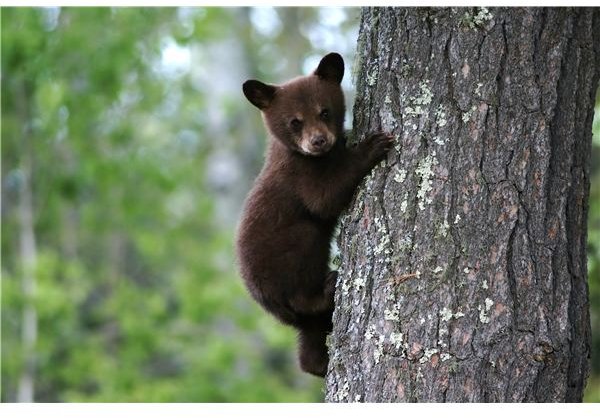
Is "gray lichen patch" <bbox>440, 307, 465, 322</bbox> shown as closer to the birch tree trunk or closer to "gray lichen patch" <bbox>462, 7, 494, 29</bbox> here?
"gray lichen patch" <bbox>462, 7, 494, 29</bbox>

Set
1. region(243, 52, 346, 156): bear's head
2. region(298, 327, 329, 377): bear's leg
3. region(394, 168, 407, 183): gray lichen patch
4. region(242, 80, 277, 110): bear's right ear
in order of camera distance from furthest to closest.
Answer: region(242, 80, 277, 110): bear's right ear < region(243, 52, 346, 156): bear's head < region(298, 327, 329, 377): bear's leg < region(394, 168, 407, 183): gray lichen patch

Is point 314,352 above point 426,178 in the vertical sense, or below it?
below

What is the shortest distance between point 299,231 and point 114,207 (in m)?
9.90

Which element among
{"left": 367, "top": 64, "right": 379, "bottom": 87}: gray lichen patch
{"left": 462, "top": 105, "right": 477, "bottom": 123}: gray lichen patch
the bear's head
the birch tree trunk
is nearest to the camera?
{"left": 462, "top": 105, "right": 477, "bottom": 123}: gray lichen patch

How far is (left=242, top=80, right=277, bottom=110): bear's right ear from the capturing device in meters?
5.01

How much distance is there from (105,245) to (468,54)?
1339 cm

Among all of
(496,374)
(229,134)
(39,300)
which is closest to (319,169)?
(496,374)

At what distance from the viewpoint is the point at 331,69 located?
4988mm

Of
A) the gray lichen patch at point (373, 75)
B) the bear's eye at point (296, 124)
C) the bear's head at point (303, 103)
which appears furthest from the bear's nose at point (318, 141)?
the gray lichen patch at point (373, 75)

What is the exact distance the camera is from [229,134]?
16203 millimetres

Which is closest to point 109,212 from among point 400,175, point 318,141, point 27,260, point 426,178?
point 27,260

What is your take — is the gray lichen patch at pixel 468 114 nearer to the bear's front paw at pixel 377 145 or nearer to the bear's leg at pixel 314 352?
the bear's front paw at pixel 377 145

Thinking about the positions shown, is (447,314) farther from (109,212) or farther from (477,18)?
(109,212)

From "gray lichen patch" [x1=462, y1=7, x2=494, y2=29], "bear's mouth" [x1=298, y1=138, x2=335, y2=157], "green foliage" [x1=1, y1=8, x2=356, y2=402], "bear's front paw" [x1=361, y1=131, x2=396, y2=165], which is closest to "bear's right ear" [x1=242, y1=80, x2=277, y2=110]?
"bear's mouth" [x1=298, y1=138, x2=335, y2=157]
